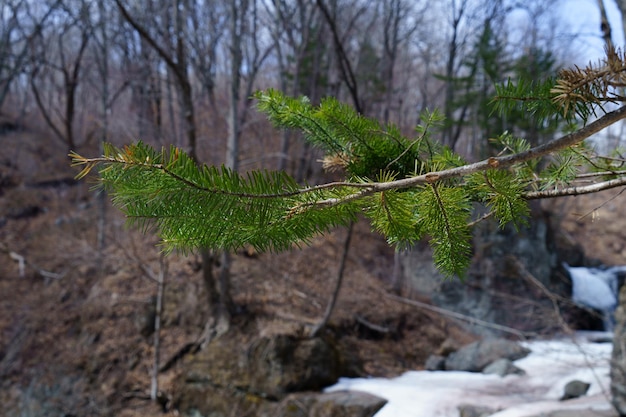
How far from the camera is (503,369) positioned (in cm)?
797

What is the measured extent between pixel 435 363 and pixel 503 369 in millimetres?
1284

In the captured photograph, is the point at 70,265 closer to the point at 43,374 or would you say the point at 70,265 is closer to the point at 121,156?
the point at 43,374

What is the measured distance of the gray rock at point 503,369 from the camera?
313 inches

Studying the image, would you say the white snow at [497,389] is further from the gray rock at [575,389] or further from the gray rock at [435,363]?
the gray rock at [435,363]

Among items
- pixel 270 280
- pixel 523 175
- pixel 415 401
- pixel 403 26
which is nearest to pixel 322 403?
pixel 415 401

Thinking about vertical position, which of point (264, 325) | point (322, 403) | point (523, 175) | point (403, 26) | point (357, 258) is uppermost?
point (403, 26)

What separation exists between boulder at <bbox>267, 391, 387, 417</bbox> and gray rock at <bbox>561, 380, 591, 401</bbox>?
277 centimetres

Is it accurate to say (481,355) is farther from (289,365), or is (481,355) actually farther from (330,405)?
(289,365)

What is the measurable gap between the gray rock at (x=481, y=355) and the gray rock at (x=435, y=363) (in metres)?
0.08

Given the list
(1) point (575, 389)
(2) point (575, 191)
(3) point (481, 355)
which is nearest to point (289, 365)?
(3) point (481, 355)

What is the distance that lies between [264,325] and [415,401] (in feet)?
9.67

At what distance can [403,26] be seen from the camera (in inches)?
698

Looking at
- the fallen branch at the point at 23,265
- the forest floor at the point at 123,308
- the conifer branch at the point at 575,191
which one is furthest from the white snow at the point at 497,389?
the fallen branch at the point at 23,265

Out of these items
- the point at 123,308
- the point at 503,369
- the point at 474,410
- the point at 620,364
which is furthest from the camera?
the point at 123,308
